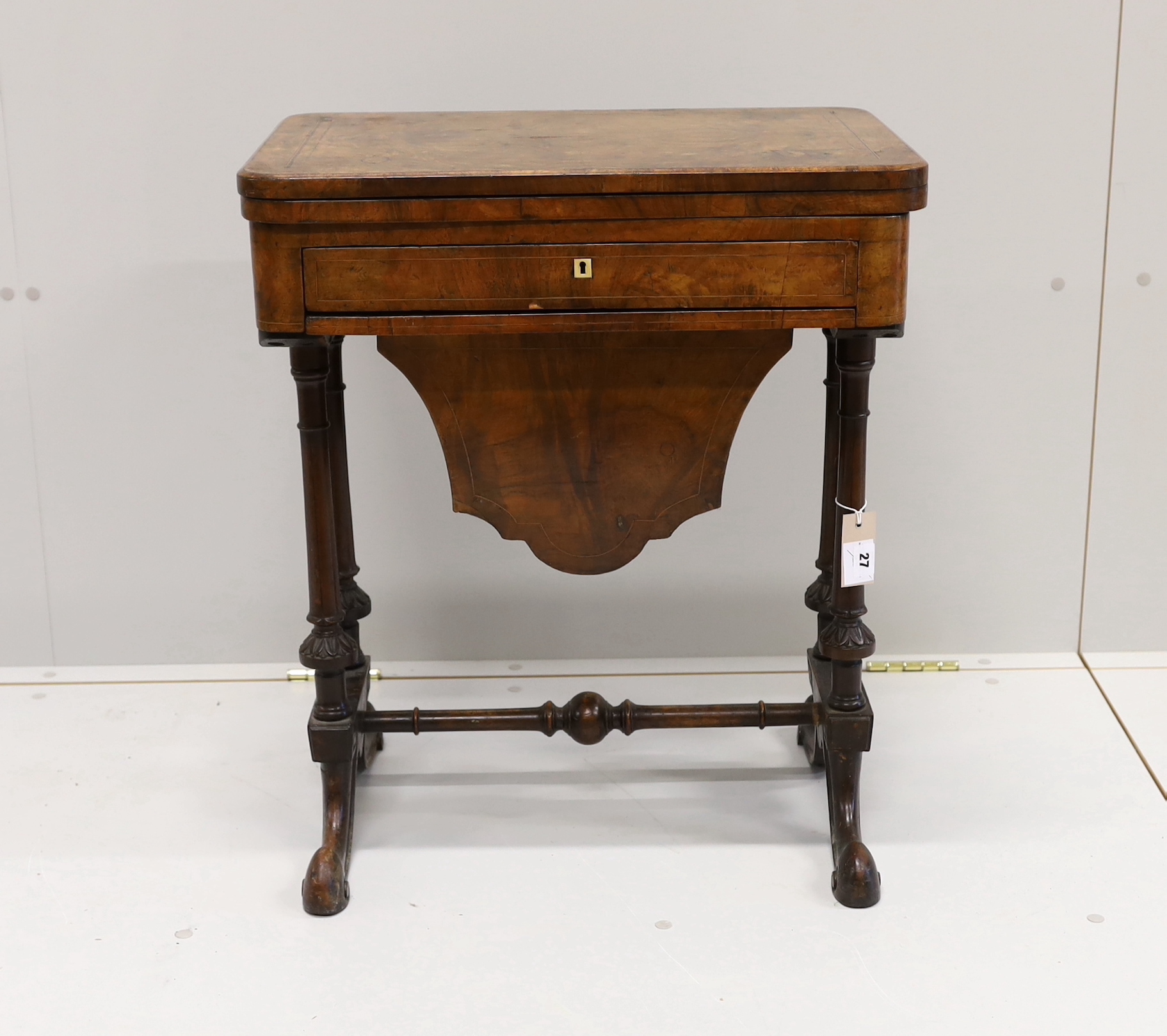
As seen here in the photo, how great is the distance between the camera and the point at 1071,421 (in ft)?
10.2

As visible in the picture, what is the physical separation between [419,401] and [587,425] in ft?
2.21

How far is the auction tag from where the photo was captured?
2350 mm

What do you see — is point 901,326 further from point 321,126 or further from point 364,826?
point 364,826

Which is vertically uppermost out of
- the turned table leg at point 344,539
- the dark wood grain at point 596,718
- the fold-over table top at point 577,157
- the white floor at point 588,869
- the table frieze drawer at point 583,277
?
the fold-over table top at point 577,157

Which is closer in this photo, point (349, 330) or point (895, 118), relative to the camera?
point (349, 330)

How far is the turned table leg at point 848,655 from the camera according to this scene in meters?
2.29

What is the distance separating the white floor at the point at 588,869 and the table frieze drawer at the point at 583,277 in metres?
1.01

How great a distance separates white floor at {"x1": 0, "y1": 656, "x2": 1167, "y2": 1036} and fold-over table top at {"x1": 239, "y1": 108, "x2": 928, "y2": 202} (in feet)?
3.85

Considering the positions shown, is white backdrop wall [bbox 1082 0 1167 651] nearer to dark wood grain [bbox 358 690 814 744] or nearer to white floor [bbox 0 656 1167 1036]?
white floor [bbox 0 656 1167 1036]

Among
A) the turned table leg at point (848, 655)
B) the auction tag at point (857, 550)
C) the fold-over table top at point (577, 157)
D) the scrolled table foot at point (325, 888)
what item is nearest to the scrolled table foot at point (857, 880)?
the turned table leg at point (848, 655)

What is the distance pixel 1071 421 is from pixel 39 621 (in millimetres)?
2370

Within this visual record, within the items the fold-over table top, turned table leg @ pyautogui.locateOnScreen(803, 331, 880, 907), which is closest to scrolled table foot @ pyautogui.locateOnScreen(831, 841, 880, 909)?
turned table leg @ pyautogui.locateOnScreen(803, 331, 880, 907)

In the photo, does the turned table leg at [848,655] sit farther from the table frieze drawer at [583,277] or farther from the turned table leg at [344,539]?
the turned table leg at [344,539]

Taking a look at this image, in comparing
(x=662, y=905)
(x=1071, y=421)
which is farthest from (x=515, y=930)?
(x=1071, y=421)
